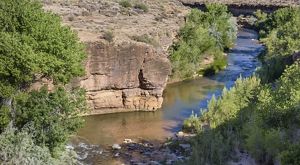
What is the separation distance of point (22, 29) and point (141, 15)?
111 feet

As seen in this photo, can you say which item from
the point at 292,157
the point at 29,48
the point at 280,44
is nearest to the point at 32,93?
the point at 29,48

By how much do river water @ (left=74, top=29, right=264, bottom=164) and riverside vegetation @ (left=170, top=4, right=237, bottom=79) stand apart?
59.9 inches

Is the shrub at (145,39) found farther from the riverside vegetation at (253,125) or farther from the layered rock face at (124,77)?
the riverside vegetation at (253,125)

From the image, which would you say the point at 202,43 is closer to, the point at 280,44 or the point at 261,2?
the point at 280,44

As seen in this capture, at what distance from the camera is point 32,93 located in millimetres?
27375

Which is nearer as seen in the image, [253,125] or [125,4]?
[253,125]

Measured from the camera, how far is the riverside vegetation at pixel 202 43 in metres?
53.3

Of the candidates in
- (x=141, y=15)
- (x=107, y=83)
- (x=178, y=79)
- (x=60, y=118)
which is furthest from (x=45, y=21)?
(x=141, y=15)

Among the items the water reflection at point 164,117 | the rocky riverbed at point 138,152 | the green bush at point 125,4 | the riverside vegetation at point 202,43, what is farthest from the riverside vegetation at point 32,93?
the green bush at point 125,4

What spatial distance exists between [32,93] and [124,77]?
620 inches

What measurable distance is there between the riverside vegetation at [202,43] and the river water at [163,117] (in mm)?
1520

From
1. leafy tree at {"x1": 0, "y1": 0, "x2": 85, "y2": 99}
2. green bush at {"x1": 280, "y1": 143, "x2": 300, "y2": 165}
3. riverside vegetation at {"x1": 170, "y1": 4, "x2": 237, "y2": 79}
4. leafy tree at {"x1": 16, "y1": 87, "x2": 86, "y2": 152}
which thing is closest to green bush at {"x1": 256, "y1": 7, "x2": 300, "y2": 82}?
riverside vegetation at {"x1": 170, "y1": 4, "x2": 237, "y2": 79}

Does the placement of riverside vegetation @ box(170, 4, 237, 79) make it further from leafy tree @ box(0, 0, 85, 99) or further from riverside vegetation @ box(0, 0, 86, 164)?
riverside vegetation @ box(0, 0, 86, 164)

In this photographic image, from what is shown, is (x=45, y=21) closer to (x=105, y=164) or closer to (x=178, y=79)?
(x=105, y=164)
